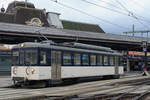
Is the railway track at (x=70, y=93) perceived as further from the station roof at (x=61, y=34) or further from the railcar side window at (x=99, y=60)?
the station roof at (x=61, y=34)

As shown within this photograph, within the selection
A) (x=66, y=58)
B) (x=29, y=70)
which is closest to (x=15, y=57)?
(x=29, y=70)

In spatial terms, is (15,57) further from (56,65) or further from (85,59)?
(85,59)

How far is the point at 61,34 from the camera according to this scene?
103 feet

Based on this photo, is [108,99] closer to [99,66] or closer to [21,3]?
[99,66]

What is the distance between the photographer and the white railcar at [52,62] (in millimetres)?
16406

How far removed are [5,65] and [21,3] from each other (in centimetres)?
4220

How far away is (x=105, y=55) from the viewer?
76.9 feet

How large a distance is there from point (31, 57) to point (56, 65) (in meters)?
1.90

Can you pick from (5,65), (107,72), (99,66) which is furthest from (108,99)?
(5,65)

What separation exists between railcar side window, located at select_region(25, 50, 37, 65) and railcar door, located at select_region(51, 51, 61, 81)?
1.35m

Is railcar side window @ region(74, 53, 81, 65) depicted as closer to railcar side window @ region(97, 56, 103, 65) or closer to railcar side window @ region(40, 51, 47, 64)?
railcar side window @ region(97, 56, 103, 65)

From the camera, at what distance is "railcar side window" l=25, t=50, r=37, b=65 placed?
16438 millimetres

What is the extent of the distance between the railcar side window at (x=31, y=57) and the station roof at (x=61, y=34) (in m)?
8.01

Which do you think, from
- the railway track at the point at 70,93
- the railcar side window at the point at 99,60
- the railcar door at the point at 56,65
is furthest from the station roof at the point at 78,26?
the railway track at the point at 70,93
